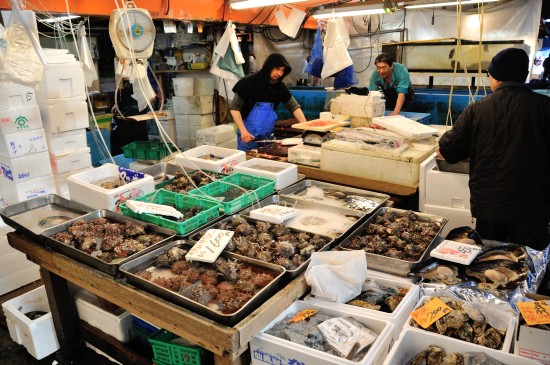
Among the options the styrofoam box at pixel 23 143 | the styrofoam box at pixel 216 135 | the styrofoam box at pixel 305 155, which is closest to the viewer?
the styrofoam box at pixel 305 155

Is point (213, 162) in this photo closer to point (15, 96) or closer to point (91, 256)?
point (91, 256)

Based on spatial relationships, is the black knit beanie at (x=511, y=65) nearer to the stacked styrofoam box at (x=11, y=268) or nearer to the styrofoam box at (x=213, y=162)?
the styrofoam box at (x=213, y=162)

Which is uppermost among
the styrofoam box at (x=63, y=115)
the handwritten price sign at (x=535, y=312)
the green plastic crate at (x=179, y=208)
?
the styrofoam box at (x=63, y=115)

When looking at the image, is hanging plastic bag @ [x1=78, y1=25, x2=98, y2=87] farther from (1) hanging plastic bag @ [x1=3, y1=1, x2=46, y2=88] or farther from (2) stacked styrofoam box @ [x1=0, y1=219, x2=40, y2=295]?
(2) stacked styrofoam box @ [x1=0, y1=219, x2=40, y2=295]

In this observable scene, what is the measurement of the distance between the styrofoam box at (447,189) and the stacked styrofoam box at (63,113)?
2.98 meters

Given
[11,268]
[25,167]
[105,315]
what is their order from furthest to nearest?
[25,167] < [11,268] < [105,315]

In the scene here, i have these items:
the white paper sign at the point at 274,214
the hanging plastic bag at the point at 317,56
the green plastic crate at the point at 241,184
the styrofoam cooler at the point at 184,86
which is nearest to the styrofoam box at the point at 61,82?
the green plastic crate at the point at 241,184

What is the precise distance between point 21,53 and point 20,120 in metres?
1.09

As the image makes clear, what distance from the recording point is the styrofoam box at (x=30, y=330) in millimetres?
2742

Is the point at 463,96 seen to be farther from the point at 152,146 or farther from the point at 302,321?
the point at 302,321

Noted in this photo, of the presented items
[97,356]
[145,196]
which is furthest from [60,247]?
[97,356]

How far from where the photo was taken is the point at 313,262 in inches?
76.9

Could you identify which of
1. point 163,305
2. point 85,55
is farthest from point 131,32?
point 85,55

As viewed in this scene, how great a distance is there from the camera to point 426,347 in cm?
161
